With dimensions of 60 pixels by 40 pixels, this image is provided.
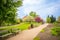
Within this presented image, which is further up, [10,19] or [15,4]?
[15,4]

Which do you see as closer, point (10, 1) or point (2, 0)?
point (2, 0)

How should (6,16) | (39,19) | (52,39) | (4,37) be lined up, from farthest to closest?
1. (39,19)
2. (6,16)
3. (4,37)
4. (52,39)

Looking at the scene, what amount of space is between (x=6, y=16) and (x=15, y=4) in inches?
111

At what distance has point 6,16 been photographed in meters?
17.0

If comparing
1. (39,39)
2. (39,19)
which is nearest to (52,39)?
(39,39)

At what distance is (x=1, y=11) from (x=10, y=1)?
1.81 m

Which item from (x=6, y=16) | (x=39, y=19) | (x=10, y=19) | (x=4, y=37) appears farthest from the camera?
(x=39, y=19)

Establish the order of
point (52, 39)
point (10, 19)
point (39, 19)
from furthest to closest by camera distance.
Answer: point (39, 19)
point (10, 19)
point (52, 39)

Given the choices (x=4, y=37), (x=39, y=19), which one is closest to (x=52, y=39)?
(x=4, y=37)

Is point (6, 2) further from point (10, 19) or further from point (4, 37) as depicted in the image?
point (4, 37)

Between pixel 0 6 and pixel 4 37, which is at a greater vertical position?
pixel 0 6

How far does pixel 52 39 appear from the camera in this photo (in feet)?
47.9

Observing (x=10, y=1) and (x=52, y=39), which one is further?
(x=10, y=1)

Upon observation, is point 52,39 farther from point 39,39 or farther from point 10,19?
point 10,19
